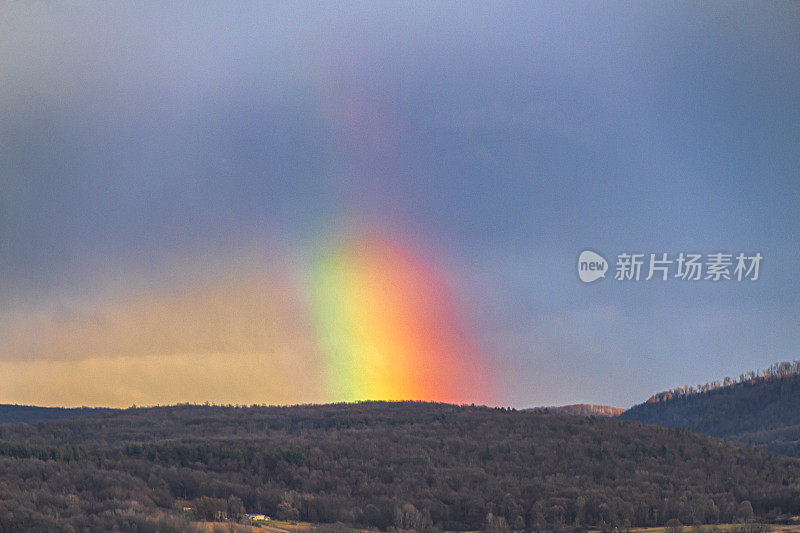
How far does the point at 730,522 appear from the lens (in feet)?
178

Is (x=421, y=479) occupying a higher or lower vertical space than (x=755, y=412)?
lower

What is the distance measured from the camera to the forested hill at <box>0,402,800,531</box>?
50.2 meters

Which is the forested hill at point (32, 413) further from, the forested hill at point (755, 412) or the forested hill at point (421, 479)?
the forested hill at point (755, 412)

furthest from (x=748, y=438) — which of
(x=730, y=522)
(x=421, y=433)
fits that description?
(x=730, y=522)

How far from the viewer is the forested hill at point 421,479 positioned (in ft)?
165

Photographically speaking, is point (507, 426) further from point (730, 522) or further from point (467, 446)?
point (730, 522)

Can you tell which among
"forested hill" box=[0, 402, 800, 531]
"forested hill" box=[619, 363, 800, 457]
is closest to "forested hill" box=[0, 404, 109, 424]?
"forested hill" box=[0, 402, 800, 531]

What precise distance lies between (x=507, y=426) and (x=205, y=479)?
39.5 metres

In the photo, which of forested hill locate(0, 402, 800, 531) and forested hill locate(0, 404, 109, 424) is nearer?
forested hill locate(0, 402, 800, 531)

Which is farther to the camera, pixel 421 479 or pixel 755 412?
pixel 755 412

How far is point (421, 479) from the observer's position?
65938 millimetres

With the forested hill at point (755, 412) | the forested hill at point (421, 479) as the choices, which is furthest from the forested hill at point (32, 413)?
the forested hill at point (755, 412)

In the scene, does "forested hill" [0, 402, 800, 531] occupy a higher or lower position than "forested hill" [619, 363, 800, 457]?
lower

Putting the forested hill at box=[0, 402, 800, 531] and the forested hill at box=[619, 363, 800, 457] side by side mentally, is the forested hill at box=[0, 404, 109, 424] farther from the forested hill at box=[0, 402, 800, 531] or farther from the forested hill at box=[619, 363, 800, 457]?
the forested hill at box=[619, 363, 800, 457]
